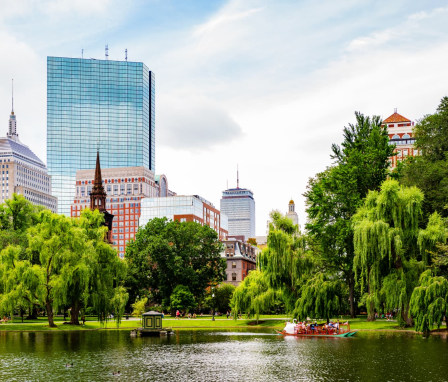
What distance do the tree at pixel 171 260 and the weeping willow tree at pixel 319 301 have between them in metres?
39.5

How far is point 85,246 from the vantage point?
69375 mm

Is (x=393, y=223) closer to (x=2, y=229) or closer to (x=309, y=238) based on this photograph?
(x=309, y=238)

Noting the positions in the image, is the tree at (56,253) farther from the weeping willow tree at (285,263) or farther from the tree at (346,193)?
the tree at (346,193)

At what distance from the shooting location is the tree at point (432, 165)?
6319 centimetres

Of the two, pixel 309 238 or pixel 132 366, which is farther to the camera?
pixel 309 238

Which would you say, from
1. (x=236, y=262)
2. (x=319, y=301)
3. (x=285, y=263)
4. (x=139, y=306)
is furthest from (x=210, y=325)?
(x=236, y=262)

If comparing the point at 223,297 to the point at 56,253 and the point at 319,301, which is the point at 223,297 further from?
the point at 319,301

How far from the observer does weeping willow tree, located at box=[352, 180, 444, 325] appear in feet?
186

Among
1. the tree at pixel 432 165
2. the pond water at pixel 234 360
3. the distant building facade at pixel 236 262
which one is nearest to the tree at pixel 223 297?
the distant building facade at pixel 236 262

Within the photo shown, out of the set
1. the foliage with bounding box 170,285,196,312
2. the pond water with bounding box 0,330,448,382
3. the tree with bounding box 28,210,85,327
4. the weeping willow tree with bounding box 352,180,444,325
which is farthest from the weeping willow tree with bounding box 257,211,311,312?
the foliage with bounding box 170,285,196,312

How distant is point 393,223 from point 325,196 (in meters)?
13.2

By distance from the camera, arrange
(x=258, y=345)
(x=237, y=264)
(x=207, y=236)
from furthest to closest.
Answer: (x=237, y=264) → (x=207, y=236) → (x=258, y=345)

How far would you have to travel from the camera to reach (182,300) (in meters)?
98.5

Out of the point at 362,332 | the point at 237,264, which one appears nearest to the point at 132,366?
the point at 362,332
